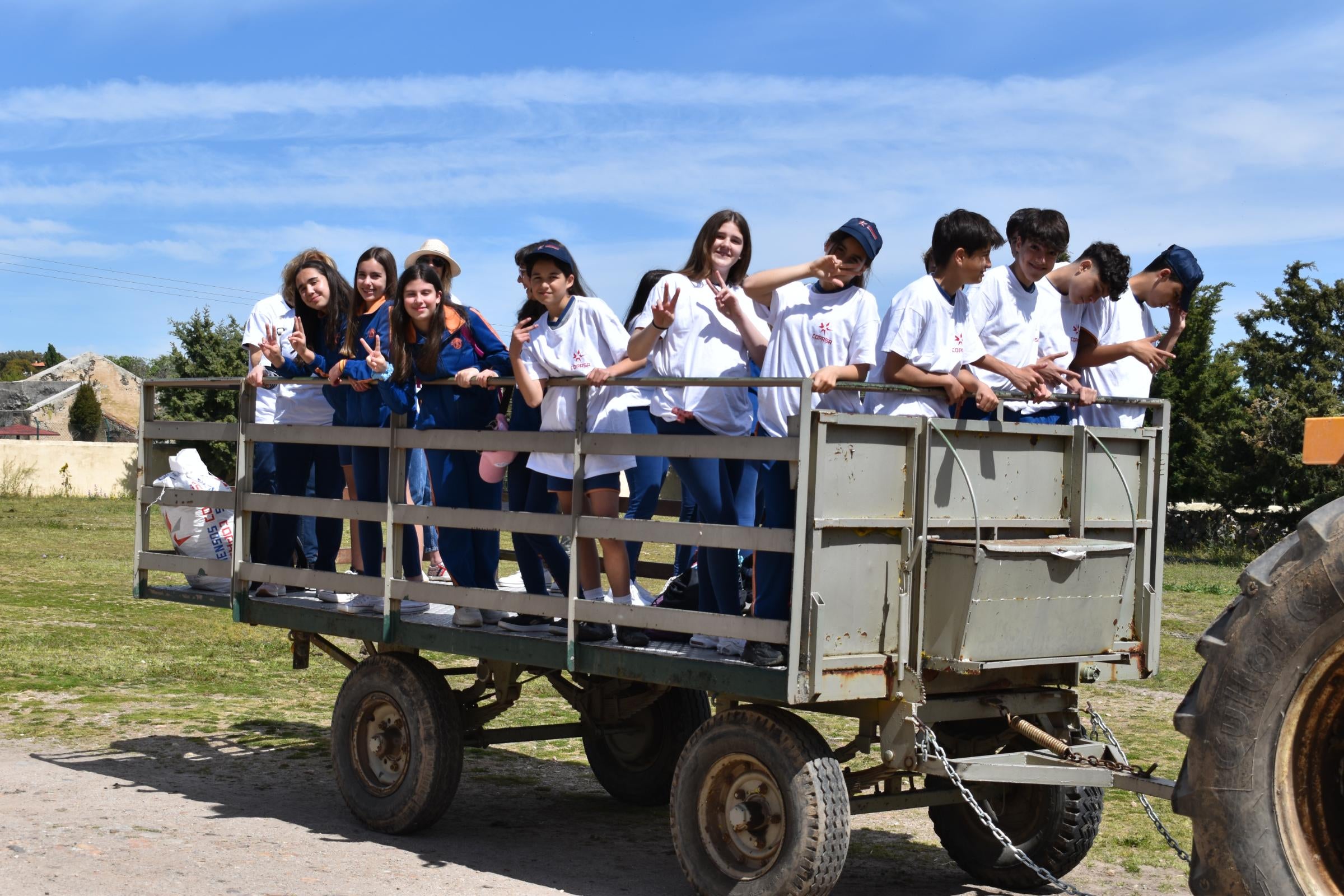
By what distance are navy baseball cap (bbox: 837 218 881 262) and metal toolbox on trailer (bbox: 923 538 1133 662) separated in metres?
1.31

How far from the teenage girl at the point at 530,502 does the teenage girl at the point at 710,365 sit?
1.98 feet

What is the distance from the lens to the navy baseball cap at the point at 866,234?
6070 millimetres

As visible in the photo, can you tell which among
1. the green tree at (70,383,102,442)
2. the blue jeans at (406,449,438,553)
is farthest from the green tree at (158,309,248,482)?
the blue jeans at (406,449,438,553)

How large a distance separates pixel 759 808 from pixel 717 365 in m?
2.00

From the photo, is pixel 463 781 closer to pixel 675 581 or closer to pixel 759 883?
pixel 675 581

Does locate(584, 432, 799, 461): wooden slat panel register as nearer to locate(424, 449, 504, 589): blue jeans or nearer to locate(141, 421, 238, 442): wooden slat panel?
locate(424, 449, 504, 589): blue jeans

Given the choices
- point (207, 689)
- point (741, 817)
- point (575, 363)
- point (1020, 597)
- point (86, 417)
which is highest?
point (575, 363)

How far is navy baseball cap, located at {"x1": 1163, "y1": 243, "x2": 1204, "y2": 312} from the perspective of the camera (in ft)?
22.3

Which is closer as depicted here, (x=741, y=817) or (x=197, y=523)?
(x=741, y=817)

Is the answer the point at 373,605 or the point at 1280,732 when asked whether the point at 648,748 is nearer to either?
the point at 373,605

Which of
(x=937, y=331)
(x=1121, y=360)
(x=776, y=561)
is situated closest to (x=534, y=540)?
(x=776, y=561)

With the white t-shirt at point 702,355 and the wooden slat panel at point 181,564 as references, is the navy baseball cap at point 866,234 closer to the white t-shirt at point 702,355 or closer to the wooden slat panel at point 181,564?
the white t-shirt at point 702,355

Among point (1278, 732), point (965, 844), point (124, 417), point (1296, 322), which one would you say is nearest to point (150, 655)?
point (965, 844)

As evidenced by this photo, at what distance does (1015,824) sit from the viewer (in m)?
6.55
